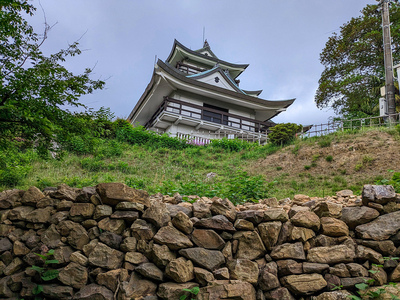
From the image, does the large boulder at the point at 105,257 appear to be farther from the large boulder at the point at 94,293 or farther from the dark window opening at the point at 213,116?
the dark window opening at the point at 213,116

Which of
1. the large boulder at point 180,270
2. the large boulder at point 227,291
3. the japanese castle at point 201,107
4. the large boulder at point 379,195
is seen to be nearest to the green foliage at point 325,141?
the large boulder at point 379,195

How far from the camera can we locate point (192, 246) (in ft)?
12.4

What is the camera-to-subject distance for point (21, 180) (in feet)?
20.9

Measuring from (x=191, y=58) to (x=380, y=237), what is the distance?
2358 cm

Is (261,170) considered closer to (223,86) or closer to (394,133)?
(394,133)

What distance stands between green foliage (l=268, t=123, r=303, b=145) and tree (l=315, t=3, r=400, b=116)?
7.86 m

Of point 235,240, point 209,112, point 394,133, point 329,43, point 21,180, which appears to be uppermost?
point 329,43

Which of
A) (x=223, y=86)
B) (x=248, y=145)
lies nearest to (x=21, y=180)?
(x=248, y=145)

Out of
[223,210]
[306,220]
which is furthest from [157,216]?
[306,220]

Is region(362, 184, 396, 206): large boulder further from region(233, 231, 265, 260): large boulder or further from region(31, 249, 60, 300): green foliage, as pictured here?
region(31, 249, 60, 300): green foliage

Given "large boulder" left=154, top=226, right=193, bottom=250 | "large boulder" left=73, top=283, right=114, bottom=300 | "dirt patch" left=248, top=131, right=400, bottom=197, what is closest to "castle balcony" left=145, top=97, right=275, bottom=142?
"dirt patch" left=248, top=131, right=400, bottom=197

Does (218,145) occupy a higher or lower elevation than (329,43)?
lower

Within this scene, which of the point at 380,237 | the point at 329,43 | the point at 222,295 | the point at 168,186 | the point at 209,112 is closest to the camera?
the point at 222,295

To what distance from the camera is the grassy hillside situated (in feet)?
20.5
